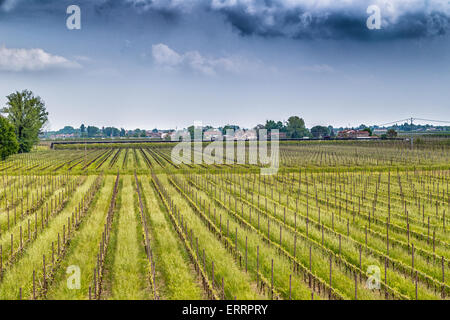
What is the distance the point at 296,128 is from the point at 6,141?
9383cm

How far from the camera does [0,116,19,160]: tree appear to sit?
43656mm

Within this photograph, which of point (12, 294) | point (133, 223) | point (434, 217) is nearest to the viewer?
point (12, 294)

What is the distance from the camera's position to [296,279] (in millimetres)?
8086

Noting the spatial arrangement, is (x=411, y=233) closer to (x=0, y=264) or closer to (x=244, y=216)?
(x=244, y=216)

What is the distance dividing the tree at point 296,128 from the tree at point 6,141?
89.6 meters

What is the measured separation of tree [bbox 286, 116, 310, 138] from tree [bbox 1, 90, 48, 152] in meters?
82.1

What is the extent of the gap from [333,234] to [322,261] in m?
2.69

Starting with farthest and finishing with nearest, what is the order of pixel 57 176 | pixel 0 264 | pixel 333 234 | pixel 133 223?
1. pixel 57 176
2. pixel 133 223
3. pixel 333 234
4. pixel 0 264

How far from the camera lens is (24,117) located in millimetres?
58375

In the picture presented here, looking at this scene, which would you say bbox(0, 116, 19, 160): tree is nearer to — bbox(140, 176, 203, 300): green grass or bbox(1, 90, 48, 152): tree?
bbox(1, 90, 48, 152): tree

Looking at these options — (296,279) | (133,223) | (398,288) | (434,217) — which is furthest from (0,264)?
(434,217)

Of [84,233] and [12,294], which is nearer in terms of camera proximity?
[12,294]
